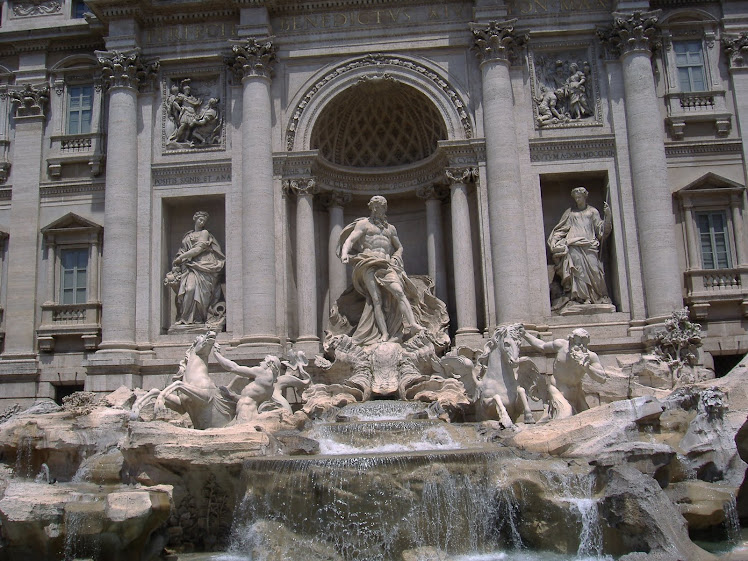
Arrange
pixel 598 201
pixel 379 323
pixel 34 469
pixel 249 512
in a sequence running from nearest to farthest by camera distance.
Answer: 1. pixel 249 512
2. pixel 34 469
3. pixel 379 323
4. pixel 598 201

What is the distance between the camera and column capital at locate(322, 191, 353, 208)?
21.8 m

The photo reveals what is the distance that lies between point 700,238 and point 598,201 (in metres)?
2.75

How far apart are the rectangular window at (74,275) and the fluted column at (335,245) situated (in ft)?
22.5

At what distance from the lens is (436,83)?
813 inches

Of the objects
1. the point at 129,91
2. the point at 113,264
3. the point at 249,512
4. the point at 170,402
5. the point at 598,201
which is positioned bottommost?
the point at 249,512

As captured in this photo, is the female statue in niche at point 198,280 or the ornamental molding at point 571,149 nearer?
the ornamental molding at point 571,149

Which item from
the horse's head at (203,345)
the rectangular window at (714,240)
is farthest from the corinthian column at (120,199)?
the rectangular window at (714,240)

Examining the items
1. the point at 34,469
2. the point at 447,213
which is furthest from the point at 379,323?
the point at 34,469

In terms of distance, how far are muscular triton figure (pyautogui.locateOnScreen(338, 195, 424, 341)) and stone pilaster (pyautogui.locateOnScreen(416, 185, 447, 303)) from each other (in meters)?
1.58

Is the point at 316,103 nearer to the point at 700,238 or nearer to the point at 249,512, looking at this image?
the point at 700,238

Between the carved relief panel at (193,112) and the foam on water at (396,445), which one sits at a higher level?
the carved relief panel at (193,112)

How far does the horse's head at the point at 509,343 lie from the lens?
607 inches

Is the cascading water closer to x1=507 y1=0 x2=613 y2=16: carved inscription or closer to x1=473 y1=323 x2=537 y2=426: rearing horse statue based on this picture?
x1=473 y1=323 x2=537 y2=426: rearing horse statue

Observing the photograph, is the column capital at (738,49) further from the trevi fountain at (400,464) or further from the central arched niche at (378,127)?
the central arched niche at (378,127)
